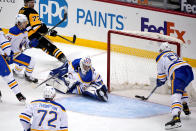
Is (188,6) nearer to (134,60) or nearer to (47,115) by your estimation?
(134,60)

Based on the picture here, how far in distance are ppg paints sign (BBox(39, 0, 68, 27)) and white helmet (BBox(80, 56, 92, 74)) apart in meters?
2.88

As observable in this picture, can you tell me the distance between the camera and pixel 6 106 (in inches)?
301

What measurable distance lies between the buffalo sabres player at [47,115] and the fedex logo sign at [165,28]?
4.62m

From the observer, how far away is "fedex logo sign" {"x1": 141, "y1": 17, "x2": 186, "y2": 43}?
9586 millimetres

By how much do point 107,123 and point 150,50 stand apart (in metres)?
1.45

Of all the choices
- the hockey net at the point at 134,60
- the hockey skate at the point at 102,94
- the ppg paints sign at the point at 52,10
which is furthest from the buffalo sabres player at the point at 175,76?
the ppg paints sign at the point at 52,10

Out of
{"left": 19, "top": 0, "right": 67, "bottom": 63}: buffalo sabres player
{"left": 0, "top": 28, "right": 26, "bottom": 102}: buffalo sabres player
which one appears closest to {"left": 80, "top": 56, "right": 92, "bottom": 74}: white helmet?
{"left": 0, "top": 28, "right": 26, "bottom": 102}: buffalo sabres player

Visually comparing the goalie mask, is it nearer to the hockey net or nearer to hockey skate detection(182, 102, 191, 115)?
the hockey net

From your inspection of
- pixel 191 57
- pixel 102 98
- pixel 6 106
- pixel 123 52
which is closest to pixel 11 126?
pixel 6 106

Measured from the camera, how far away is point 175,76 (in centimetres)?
707

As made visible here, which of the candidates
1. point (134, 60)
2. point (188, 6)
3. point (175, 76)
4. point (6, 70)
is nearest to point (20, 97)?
point (6, 70)

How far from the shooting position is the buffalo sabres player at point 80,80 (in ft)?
25.9

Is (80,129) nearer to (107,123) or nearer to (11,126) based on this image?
(107,123)

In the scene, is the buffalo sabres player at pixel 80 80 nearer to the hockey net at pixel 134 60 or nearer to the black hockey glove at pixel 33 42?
the hockey net at pixel 134 60
